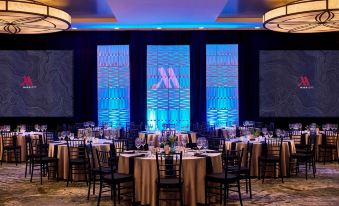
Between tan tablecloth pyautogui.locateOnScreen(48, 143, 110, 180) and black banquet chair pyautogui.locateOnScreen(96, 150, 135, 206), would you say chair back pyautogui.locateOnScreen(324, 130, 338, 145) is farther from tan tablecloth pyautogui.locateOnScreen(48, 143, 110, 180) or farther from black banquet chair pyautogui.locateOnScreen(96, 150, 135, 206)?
black banquet chair pyautogui.locateOnScreen(96, 150, 135, 206)

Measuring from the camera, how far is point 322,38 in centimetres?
1502

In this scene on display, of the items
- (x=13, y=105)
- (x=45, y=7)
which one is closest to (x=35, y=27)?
(x=45, y=7)

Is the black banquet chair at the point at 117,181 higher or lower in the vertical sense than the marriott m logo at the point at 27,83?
lower

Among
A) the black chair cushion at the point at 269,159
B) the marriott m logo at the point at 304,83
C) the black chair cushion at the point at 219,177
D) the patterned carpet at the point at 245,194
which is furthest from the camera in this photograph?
the marriott m logo at the point at 304,83

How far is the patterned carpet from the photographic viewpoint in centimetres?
765

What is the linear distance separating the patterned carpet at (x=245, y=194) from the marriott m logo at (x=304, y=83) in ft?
17.7

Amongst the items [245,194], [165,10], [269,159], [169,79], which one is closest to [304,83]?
[169,79]

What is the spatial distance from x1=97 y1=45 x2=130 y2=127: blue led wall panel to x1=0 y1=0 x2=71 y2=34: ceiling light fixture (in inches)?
180

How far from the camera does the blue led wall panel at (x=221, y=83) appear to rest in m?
15.4

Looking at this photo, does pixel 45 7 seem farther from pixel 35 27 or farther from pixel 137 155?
pixel 137 155

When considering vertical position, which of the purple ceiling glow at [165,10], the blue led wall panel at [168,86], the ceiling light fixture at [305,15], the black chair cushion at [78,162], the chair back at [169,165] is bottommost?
the black chair cushion at [78,162]

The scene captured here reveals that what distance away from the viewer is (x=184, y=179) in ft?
23.5

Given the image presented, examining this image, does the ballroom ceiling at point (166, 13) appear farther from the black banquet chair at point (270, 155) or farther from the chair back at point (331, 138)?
the chair back at point (331, 138)

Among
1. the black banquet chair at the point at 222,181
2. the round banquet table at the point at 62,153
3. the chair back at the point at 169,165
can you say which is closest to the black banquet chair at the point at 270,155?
the black banquet chair at the point at 222,181
